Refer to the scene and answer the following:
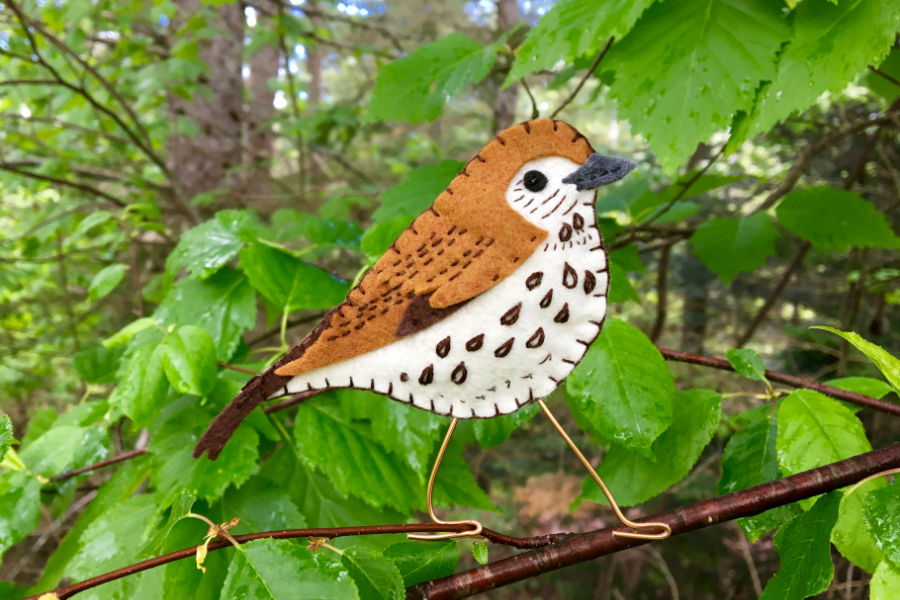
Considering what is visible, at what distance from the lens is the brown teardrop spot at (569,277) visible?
47 cm

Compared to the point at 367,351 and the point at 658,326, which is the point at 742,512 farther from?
the point at 658,326

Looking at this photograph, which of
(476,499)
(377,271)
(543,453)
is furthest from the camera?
(543,453)

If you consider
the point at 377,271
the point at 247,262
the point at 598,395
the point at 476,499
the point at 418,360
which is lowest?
the point at 476,499

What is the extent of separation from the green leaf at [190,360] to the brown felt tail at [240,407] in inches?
4.3

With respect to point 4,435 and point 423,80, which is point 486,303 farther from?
point 423,80

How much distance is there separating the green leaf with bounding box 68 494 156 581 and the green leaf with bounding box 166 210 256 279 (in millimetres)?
342

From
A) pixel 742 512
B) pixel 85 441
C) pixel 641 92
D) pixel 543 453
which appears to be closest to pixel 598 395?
pixel 742 512

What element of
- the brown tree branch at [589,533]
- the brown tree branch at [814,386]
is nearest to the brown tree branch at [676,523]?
the brown tree branch at [589,533]

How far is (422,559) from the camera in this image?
414mm

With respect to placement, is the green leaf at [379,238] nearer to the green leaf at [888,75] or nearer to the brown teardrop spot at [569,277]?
the brown teardrop spot at [569,277]

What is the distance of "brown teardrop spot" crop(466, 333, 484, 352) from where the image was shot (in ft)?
1.51

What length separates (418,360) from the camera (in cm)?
46

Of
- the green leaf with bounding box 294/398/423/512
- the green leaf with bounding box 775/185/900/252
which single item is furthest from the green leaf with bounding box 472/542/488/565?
the green leaf with bounding box 775/185/900/252

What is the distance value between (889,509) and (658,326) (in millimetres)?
1063
